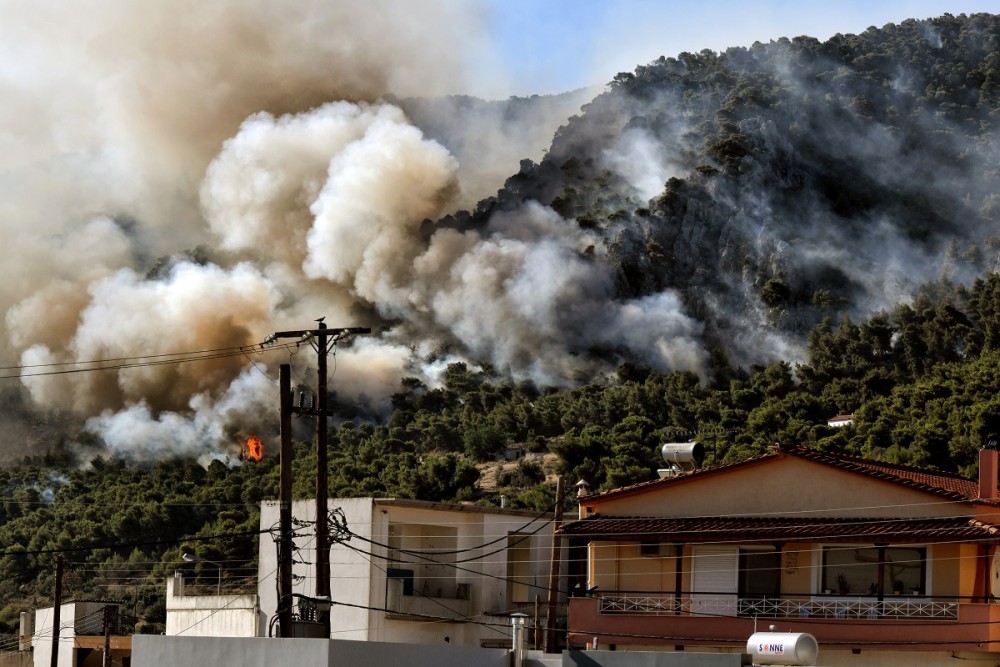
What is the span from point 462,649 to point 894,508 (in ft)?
45.3

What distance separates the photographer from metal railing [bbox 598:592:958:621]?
31500 millimetres

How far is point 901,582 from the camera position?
32.5 m

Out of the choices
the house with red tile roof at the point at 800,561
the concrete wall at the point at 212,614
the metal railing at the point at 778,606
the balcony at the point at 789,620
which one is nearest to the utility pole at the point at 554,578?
the balcony at the point at 789,620

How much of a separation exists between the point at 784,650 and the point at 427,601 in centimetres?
1878

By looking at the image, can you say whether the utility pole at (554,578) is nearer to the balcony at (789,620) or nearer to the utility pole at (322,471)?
the balcony at (789,620)

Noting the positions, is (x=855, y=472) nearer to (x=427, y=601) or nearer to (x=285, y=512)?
(x=427, y=601)

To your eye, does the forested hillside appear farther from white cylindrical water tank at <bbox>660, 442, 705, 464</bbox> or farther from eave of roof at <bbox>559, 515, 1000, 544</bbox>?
eave of roof at <bbox>559, 515, 1000, 544</bbox>

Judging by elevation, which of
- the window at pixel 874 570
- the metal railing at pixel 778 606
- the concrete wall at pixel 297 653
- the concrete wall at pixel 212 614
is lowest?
the concrete wall at pixel 212 614

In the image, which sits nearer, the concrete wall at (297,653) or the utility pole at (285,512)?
the concrete wall at (297,653)

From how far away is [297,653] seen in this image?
71.0ft

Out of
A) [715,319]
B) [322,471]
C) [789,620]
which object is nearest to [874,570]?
[789,620]

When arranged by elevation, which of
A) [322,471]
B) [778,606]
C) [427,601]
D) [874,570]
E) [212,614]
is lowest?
[212,614]

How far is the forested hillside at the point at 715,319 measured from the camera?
2913 inches

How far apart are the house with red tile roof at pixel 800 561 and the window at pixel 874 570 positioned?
0.02m
